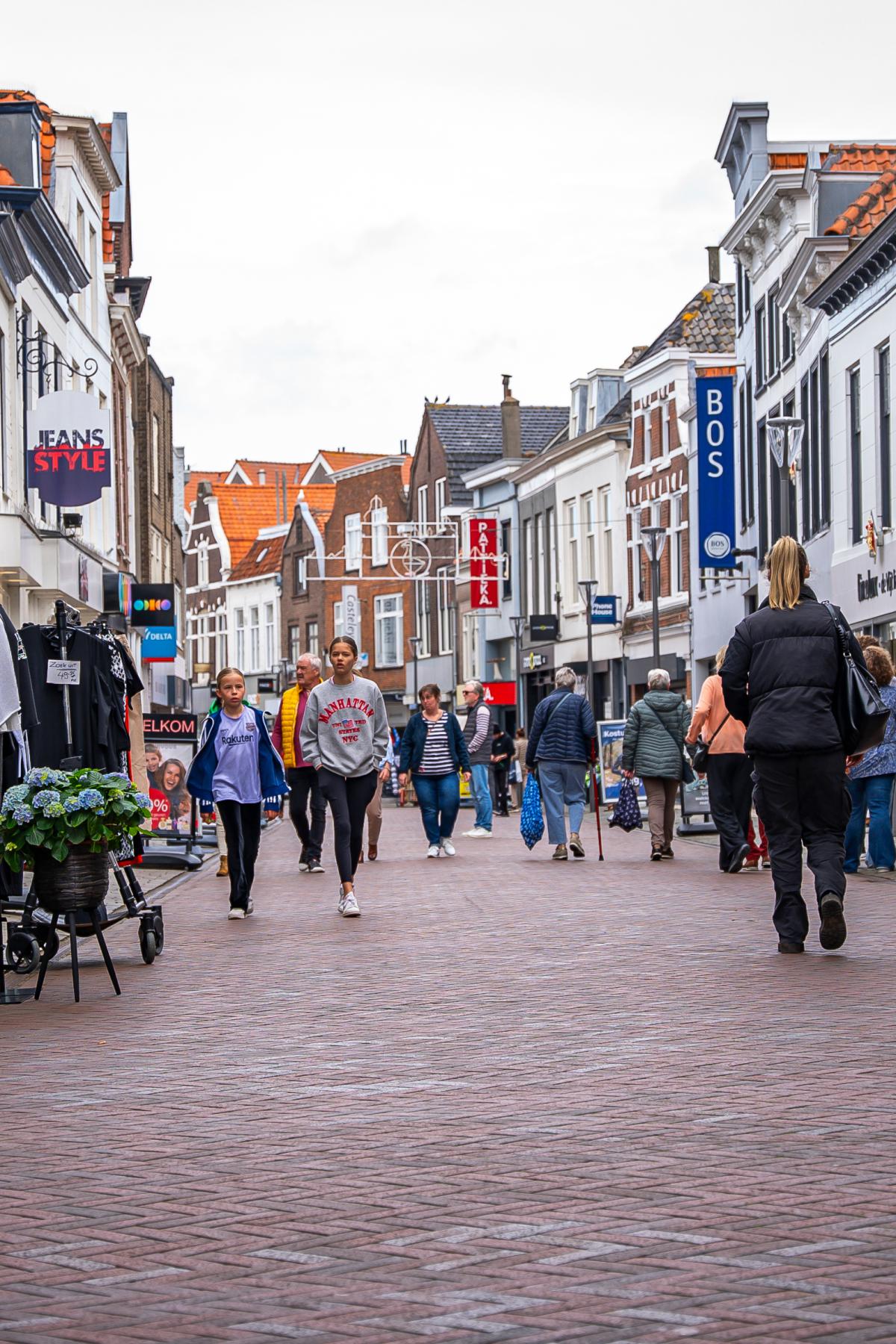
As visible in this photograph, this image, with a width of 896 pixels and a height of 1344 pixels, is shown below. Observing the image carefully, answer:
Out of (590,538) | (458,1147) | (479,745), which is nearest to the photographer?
(458,1147)

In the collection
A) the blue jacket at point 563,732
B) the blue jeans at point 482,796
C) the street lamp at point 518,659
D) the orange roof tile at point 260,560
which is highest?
the orange roof tile at point 260,560

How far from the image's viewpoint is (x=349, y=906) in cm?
1384

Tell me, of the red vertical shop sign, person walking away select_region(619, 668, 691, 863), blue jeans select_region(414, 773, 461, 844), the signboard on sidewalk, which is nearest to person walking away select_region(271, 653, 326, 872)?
blue jeans select_region(414, 773, 461, 844)

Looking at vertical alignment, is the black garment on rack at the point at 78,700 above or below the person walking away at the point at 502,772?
above

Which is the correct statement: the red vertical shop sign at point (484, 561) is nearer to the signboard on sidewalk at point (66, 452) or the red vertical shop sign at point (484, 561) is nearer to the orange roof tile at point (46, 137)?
the orange roof tile at point (46, 137)

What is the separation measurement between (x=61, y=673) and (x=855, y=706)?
4531 mm

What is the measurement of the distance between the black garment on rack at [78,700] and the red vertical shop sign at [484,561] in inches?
2028

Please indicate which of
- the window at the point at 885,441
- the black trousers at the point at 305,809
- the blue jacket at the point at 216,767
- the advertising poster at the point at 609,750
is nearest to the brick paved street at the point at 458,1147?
the blue jacket at the point at 216,767

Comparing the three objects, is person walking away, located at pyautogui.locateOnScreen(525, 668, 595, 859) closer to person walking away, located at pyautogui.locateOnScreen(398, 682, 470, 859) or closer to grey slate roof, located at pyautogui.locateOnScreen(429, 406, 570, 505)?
person walking away, located at pyautogui.locateOnScreen(398, 682, 470, 859)

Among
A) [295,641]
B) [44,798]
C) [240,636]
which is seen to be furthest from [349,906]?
[240,636]

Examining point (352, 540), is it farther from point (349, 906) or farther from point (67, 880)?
point (67, 880)

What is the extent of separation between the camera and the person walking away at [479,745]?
25938 mm

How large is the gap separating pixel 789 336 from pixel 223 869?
2063 cm

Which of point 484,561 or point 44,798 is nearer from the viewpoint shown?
point 44,798
